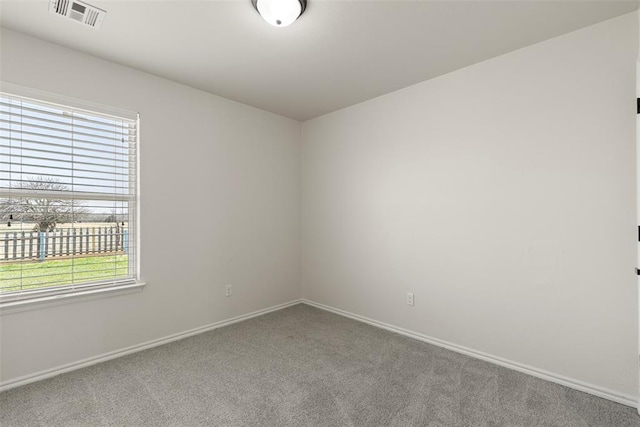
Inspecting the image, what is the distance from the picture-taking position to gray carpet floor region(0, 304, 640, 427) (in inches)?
71.8

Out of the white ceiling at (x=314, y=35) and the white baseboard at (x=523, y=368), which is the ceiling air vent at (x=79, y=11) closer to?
the white ceiling at (x=314, y=35)

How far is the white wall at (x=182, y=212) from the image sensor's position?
2275mm

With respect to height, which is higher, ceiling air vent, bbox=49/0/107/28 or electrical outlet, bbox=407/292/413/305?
ceiling air vent, bbox=49/0/107/28

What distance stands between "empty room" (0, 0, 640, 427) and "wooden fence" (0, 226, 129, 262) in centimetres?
1

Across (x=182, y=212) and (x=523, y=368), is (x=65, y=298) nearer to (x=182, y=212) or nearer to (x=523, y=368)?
(x=182, y=212)

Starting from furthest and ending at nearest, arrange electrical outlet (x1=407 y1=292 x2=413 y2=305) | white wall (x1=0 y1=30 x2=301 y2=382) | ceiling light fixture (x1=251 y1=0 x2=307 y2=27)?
electrical outlet (x1=407 y1=292 x2=413 y2=305)
white wall (x1=0 y1=30 x2=301 y2=382)
ceiling light fixture (x1=251 y1=0 x2=307 y2=27)

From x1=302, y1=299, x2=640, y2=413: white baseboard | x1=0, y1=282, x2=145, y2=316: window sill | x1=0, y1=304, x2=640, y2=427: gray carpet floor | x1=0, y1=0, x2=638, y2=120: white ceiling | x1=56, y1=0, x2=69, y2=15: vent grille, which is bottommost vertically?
x1=0, y1=304, x2=640, y2=427: gray carpet floor

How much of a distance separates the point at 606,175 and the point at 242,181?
3151mm

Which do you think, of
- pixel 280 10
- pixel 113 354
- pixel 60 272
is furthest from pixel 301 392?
pixel 280 10

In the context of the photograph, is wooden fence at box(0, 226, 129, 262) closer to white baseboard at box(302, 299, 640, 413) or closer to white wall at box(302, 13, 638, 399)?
white wall at box(302, 13, 638, 399)

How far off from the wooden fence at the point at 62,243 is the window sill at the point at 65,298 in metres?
0.30

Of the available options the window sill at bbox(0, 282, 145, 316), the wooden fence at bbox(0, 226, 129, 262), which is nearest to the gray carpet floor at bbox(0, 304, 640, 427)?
the window sill at bbox(0, 282, 145, 316)

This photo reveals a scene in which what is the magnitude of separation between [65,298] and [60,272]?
0.21 metres

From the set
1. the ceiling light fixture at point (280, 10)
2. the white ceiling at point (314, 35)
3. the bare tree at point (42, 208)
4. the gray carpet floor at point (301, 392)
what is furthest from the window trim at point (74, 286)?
the ceiling light fixture at point (280, 10)
